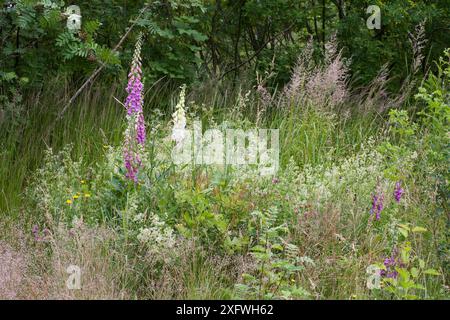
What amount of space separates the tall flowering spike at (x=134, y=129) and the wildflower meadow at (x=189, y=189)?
0.01 metres

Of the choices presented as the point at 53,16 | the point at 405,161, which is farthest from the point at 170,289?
→ the point at 53,16

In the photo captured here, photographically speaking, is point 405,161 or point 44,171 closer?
point 405,161

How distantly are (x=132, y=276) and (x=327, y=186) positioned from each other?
1.65 metres

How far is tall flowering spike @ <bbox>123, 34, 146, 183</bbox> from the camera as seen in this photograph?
453 cm

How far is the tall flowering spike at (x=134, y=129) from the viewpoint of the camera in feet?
14.9

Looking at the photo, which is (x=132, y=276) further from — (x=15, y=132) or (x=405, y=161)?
(x=15, y=132)

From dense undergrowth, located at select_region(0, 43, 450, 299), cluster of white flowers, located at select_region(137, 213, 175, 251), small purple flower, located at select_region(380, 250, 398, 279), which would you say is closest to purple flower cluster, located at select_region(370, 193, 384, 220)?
dense undergrowth, located at select_region(0, 43, 450, 299)

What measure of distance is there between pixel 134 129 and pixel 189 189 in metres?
0.55

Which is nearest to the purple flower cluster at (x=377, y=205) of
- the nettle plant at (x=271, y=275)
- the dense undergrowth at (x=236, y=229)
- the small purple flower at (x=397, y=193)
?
the dense undergrowth at (x=236, y=229)

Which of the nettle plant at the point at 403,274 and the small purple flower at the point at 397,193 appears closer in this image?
the nettle plant at the point at 403,274

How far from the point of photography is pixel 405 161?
4805mm

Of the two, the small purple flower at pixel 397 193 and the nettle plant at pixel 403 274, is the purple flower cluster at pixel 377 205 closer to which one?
the small purple flower at pixel 397 193

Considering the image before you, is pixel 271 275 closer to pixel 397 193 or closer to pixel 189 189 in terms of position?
pixel 189 189

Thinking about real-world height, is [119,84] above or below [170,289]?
above
